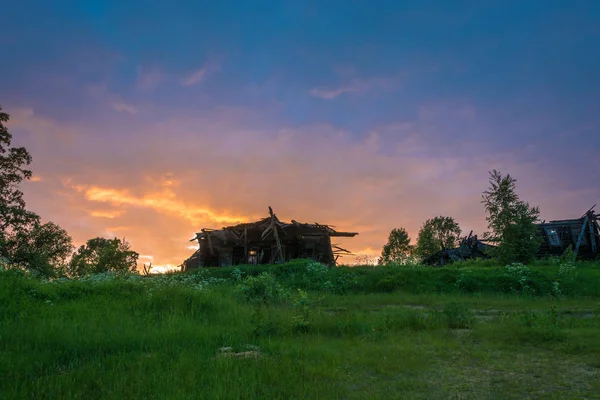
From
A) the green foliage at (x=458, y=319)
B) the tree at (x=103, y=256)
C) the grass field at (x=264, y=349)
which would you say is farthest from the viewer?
the tree at (x=103, y=256)

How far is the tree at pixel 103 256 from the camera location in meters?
46.6

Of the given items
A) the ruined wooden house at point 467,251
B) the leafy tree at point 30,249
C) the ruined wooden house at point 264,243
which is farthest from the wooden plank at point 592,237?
the leafy tree at point 30,249

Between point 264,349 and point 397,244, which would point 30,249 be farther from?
point 397,244

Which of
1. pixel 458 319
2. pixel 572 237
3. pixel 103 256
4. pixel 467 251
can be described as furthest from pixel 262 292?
pixel 103 256

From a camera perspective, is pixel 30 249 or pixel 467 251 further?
pixel 467 251

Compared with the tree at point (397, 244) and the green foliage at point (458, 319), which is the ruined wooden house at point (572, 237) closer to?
the green foliage at point (458, 319)

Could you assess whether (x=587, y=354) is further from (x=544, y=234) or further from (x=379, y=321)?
(x=544, y=234)

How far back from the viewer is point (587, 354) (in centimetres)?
708

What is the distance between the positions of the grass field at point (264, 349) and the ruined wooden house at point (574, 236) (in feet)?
77.0

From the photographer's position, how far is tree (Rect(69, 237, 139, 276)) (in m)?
46.6

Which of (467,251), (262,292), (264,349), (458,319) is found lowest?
(264,349)

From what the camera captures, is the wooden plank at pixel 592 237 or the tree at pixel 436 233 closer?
the wooden plank at pixel 592 237

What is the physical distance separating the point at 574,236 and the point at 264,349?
3479 cm

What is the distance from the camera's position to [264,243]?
99.7ft
